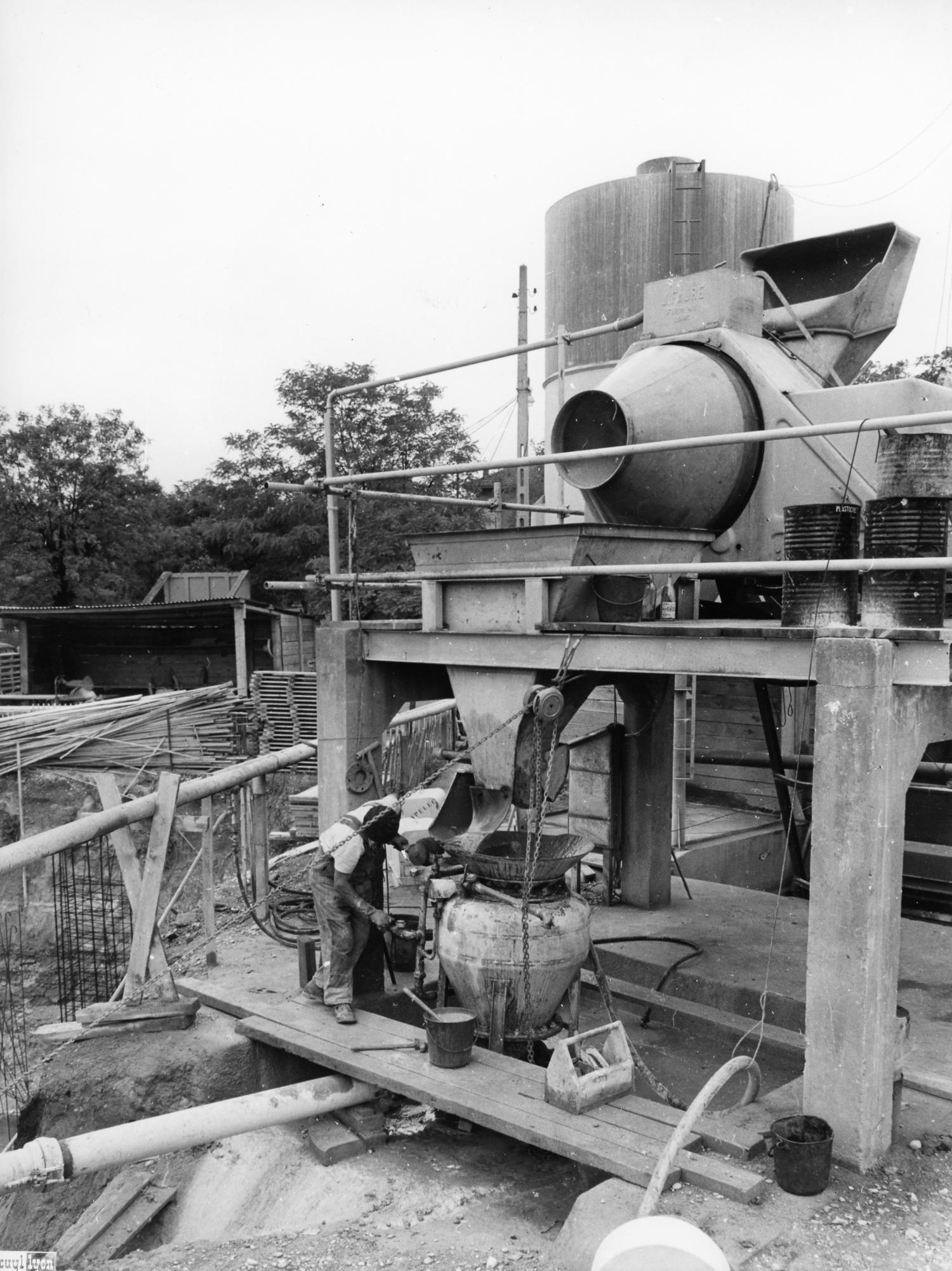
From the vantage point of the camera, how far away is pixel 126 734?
19.5 metres

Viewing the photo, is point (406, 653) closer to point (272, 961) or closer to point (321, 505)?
point (272, 961)

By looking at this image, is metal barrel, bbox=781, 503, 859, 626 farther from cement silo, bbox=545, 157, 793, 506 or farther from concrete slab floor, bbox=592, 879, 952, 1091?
cement silo, bbox=545, 157, 793, 506

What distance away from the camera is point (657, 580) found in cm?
755

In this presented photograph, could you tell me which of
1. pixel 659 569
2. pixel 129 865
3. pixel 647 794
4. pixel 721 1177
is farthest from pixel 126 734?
pixel 721 1177

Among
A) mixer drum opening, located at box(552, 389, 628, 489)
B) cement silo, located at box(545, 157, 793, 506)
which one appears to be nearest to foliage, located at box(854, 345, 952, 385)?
cement silo, located at box(545, 157, 793, 506)

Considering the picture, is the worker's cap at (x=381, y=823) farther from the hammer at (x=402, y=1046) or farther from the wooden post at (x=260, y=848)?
the wooden post at (x=260, y=848)

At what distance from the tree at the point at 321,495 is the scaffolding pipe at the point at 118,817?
16.0 meters

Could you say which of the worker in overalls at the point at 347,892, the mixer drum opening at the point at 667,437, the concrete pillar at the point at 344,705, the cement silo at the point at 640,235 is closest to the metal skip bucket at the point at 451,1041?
the worker in overalls at the point at 347,892

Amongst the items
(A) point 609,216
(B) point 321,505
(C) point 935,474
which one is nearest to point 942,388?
(C) point 935,474

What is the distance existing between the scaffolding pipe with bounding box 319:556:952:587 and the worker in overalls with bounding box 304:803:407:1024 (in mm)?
A: 1636

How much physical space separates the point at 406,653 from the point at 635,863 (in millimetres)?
3755

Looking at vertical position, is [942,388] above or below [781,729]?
above

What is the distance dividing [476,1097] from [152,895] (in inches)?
118

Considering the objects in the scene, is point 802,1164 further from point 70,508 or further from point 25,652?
point 70,508
